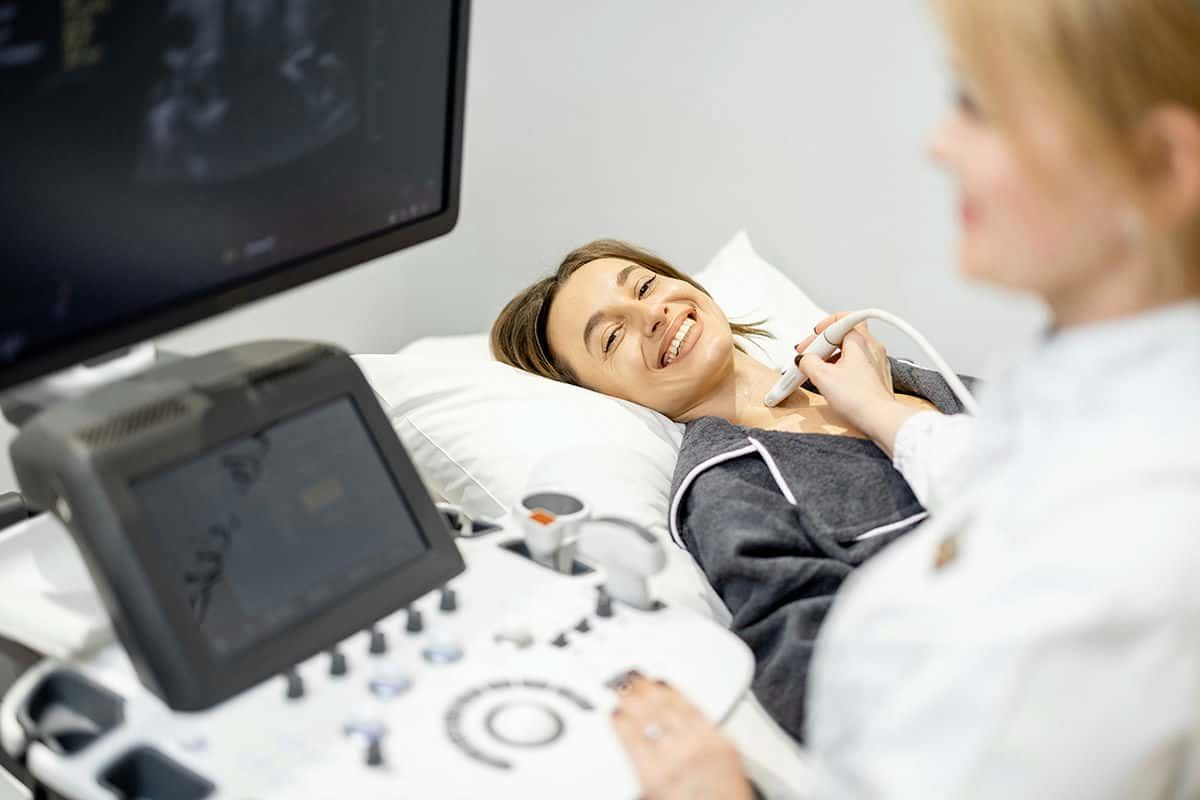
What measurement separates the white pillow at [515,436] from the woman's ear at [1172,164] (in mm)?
866

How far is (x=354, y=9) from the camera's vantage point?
104 cm

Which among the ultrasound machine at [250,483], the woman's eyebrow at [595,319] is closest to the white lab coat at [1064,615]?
Answer: the ultrasound machine at [250,483]

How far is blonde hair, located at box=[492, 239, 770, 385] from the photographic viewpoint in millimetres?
1838

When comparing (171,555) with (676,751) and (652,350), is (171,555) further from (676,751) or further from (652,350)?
(652,350)

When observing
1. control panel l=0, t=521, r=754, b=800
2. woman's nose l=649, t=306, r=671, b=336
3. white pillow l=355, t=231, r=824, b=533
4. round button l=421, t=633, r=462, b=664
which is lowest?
white pillow l=355, t=231, r=824, b=533

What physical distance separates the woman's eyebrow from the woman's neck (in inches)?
6.3

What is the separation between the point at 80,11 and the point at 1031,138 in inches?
23.1

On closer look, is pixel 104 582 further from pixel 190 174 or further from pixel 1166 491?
pixel 1166 491

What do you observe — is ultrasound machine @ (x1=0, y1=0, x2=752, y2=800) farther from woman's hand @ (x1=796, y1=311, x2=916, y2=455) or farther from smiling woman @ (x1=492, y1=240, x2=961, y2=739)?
woman's hand @ (x1=796, y1=311, x2=916, y2=455)

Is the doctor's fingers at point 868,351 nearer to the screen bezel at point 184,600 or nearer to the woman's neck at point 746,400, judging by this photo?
the woman's neck at point 746,400

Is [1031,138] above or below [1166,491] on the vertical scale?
above

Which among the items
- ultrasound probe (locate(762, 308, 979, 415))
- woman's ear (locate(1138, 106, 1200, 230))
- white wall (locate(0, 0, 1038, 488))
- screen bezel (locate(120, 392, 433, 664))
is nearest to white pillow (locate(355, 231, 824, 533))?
ultrasound probe (locate(762, 308, 979, 415))

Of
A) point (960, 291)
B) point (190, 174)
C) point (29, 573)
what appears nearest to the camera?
point (190, 174)

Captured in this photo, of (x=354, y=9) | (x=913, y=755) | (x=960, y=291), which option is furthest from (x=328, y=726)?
(x=960, y=291)
